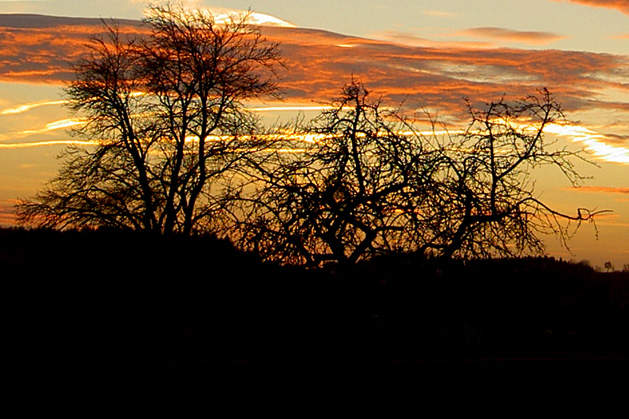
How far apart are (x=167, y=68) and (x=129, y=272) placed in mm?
11475

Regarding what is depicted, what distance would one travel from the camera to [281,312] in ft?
42.2

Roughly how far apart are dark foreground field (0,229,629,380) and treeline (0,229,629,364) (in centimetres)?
3

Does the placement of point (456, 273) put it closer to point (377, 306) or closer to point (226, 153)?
point (377, 306)

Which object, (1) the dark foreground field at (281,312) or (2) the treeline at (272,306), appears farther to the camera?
(2) the treeline at (272,306)

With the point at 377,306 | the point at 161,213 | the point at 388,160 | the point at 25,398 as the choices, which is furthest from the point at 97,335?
the point at 161,213

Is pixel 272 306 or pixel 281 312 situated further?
pixel 272 306

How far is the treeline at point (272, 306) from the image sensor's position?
10.1 metres

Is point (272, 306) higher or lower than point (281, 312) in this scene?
lower

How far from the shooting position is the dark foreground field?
7.61 m

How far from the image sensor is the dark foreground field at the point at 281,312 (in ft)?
25.0

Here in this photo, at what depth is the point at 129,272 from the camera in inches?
703

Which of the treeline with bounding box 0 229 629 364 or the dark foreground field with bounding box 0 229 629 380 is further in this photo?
the treeline with bounding box 0 229 629 364

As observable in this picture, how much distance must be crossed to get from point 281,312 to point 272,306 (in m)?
0.77

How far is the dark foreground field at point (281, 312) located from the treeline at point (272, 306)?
3 cm
